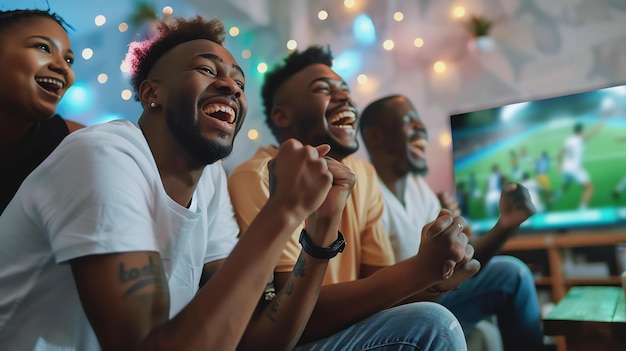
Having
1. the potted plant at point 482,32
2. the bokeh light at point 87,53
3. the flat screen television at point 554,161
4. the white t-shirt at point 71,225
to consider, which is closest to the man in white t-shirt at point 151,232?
the white t-shirt at point 71,225

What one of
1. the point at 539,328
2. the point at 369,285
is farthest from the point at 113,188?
the point at 539,328

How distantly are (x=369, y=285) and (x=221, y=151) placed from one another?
328 millimetres

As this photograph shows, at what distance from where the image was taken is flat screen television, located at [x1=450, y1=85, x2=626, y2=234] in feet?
6.55

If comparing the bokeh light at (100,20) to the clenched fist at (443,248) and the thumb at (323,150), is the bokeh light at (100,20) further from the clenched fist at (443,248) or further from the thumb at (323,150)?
the clenched fist at (443,248)

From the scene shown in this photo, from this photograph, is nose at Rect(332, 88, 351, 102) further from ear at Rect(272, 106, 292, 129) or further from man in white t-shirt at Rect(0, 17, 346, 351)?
man in white t-shirt at Rect(0, 17, 346, 351)

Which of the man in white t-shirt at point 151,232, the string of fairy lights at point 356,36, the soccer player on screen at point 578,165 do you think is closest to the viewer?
the man in white t-shirt at point 151,232

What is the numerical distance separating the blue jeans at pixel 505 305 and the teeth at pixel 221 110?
2.52 feet

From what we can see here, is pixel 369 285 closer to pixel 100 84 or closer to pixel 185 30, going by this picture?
pixel 185 30

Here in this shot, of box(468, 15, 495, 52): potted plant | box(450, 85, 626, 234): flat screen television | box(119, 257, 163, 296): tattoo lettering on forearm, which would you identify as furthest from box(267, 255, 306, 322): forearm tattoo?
box(468, 15, 495, 52): potted plant

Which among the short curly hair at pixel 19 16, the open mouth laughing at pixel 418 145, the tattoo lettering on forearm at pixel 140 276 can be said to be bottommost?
the open mouth laughing at pixel 418 145

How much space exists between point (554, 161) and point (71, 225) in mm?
2039

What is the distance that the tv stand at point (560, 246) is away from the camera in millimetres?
1952

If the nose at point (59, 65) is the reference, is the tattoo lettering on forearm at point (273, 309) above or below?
below

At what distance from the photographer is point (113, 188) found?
1.71 feet
